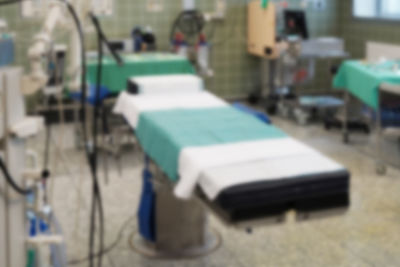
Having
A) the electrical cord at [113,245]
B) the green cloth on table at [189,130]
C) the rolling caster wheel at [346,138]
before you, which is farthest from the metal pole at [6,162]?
the rolling caster wheel at [346,138]

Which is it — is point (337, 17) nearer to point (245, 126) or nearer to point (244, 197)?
point (245, 126)

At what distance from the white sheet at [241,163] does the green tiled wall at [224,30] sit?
446 centimetres

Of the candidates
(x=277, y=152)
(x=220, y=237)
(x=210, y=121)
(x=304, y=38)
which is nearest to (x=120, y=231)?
(x=220, y=237)

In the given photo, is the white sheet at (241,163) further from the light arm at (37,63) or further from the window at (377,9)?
the window at (377,9)

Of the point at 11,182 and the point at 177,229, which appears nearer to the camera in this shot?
the point at 11,182

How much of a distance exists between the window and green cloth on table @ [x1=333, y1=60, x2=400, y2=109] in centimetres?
162

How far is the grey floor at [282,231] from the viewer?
10.5 feet

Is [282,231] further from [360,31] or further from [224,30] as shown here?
[360,31]

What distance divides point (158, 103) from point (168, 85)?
289mm

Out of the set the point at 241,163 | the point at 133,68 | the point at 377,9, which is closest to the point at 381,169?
the point at 133,68

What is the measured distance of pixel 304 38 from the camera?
22.8ft

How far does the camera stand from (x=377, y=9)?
6.98 meters

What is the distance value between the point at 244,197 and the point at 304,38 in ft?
17.4

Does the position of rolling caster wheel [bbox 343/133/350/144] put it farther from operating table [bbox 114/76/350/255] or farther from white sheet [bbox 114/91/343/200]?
white sheet [bbox 114/91/343/200]
